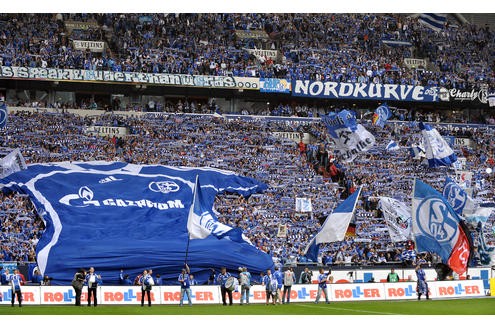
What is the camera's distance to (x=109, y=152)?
176ft

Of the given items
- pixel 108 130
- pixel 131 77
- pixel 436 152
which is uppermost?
pixel 131 77

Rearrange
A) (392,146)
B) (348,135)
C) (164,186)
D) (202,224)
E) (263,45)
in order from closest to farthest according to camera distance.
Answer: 1. (202,224)
2. (164,186)
3. (348,135)
4. (392,146)
5. (263,45)

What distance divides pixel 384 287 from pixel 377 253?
30.1 ft

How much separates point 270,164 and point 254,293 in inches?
723

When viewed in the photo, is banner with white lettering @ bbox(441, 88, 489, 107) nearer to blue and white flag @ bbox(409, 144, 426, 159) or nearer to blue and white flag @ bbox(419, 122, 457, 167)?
blue and white flag @ bbox(409, 144, 426, 159)

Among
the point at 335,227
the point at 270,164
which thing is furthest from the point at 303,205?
the point at 335,227

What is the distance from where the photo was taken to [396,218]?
47406mm

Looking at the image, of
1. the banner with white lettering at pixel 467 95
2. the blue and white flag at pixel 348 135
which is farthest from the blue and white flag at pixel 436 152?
the banner with white lettering at pixel 467 95

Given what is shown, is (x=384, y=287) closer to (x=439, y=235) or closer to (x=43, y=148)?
(x=439, y=235)

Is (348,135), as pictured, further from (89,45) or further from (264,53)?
(89,45)

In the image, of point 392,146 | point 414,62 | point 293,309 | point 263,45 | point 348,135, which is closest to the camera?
point 293,309

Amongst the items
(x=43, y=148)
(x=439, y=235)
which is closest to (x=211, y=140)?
(x=43, y=148)

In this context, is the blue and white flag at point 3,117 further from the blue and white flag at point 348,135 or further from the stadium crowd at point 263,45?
the blue and white flag at point 348,135

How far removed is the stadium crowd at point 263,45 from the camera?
6056 centimetres
